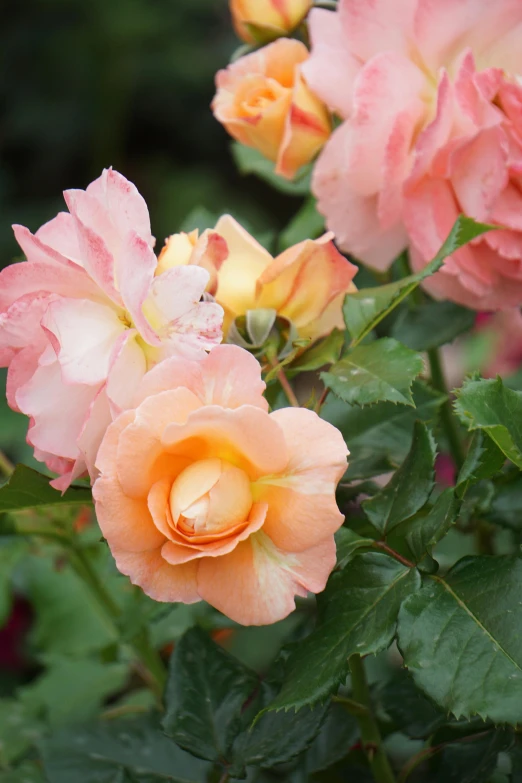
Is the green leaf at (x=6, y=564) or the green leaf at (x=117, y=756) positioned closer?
the green leaf at (x=117, y=756)

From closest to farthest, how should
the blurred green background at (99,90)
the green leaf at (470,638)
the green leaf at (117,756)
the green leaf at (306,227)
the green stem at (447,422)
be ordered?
the green leaf at (470,638) → the green leaf at (117,756) → the green stem at (447,422) → the green leaf at (306,227) → the blurred green background at (99,90)

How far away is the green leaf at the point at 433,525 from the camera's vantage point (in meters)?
0.43

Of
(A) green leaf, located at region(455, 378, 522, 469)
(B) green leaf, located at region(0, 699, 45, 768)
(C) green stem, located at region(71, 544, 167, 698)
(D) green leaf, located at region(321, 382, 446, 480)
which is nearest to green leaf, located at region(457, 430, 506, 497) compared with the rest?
(A) green leaf, located at region(455, 378, 522, 469)

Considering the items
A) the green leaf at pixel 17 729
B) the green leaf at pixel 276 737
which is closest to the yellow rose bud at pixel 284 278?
the green leaf at pixel 276 737

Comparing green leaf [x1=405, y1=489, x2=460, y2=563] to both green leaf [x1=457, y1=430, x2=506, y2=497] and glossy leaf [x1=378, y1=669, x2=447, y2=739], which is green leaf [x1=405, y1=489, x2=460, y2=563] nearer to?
green leaf [x1=457, y1=430, x2=506, y2=497]

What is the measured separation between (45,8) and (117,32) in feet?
0.76

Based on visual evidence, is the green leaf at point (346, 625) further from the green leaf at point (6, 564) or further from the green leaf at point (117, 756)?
the green leaf at point (6, 564)

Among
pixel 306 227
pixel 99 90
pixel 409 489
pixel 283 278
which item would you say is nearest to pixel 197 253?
pixel 283 278

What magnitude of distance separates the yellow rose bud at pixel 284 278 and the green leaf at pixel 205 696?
7.6 inches

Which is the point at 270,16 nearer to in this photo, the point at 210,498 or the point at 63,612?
the point at 210,498

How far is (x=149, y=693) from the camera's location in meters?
0.85

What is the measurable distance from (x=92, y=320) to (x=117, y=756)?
32 centimetres

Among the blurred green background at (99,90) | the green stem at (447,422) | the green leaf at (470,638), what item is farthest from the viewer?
the blurred green background at (99,90)

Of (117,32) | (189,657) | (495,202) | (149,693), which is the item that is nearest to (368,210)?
(495,202)
